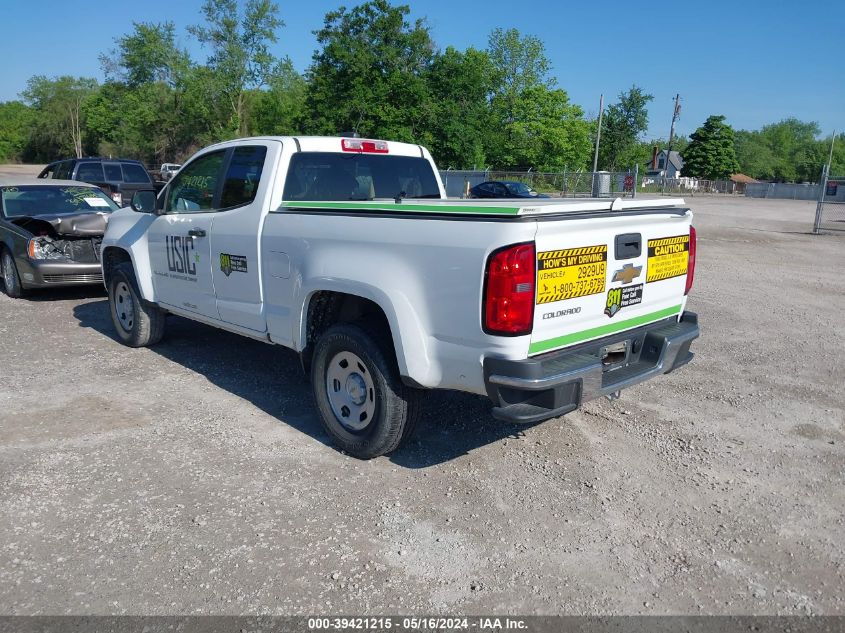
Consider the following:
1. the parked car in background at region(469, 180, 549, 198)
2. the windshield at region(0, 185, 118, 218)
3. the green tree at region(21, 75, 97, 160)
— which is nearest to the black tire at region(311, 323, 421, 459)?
the windshield at region(0, 185, 118, 218)

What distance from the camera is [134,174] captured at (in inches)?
Answer: 639

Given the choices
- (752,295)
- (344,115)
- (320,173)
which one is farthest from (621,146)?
(320,173)

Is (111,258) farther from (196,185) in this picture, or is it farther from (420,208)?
(420,208)

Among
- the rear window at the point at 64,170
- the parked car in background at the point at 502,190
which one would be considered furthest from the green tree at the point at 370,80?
the rear window at the point at 64,170

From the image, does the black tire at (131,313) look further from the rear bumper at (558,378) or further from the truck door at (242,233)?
the rear bumper at (558,378)

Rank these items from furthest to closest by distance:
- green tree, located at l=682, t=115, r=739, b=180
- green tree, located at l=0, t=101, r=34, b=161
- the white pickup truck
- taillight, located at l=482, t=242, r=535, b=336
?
1. green tree, located at l=682, t=115, r=739, b=180
2. green tree, located at l=0, t=101, r=34, b=161
3. the white pickup truck
4. taillight, located at l=482, t=242, r=535, b=336

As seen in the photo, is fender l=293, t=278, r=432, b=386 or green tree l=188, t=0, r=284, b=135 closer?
fender l=293, t=278, r=432, b=386

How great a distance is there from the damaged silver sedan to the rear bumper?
23.5 feet

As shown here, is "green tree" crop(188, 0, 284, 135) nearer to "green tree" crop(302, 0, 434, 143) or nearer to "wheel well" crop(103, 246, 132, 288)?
"green tree" crop(302, 0, 434, 143)

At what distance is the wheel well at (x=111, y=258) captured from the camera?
6.79 m

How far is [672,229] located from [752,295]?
675cm

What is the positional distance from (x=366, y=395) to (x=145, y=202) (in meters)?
3.13

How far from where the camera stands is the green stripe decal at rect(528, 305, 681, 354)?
349 cm

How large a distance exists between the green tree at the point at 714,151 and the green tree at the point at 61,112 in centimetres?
7761
